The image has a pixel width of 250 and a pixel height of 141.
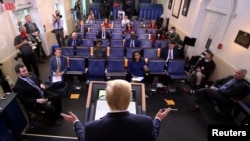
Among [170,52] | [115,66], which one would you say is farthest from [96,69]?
[170,52]

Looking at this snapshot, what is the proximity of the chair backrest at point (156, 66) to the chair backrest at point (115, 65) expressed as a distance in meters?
0.74

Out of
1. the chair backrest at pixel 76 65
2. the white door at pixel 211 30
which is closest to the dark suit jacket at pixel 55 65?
the chair backrest at pixel 76 65

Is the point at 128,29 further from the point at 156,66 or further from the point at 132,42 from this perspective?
the point at 156,66

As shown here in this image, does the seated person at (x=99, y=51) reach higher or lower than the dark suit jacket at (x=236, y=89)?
higher

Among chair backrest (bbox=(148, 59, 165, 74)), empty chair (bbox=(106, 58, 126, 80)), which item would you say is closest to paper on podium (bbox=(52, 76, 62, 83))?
empty chair (bbox=(106, 58, 126, 80))

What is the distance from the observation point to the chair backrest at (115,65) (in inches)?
164

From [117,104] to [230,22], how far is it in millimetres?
4648

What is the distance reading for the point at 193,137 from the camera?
119 inches

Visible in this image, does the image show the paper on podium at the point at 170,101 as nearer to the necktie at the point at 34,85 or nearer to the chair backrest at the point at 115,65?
the chair backrest at the point at 115,65

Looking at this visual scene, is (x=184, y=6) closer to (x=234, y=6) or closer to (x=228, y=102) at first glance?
(x=234, y=6)

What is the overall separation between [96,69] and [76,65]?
1.83 ft

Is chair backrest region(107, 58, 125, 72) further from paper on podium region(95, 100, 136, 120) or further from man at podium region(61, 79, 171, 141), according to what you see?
man at podium region(61, 79, 171, 141)

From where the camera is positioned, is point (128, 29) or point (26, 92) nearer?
point (26, 92)

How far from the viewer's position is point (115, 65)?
4.18 meters
